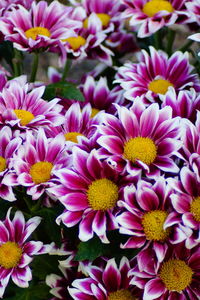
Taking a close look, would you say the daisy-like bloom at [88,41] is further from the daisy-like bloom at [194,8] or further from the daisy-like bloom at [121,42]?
the daisy-like bloom at [194,8]

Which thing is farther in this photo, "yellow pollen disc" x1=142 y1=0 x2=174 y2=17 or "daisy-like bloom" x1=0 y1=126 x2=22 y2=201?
"yellow pollen disc" x1=142 y1=0 x2=174 y2=17

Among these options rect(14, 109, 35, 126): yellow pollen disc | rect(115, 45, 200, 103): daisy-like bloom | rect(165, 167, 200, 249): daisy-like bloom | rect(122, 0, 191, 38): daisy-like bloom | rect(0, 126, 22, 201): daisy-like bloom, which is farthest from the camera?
rect(122, 0, 191, 38): daisy-like bloom

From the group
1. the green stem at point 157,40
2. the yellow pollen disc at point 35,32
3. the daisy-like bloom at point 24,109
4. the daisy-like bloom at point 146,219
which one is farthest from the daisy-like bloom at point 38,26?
the daisy-like bloom at point 146,219

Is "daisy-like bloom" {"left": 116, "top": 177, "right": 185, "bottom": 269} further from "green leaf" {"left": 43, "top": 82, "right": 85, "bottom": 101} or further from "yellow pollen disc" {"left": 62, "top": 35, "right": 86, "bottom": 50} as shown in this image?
"yellow pollen disc" {"left": 62, "top": 35, "right": 86, "bottom": 50}

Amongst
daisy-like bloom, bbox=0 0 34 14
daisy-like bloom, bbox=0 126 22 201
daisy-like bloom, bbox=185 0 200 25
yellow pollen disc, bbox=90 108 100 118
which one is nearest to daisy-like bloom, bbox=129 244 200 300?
daisy-like bloom, bbox=0 126 22 201

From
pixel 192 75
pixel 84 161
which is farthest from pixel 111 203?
pixel 192 75

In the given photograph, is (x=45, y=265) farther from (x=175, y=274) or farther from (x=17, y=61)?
(x=17, y=61)

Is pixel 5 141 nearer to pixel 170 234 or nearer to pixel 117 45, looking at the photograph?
pixel 170 234
